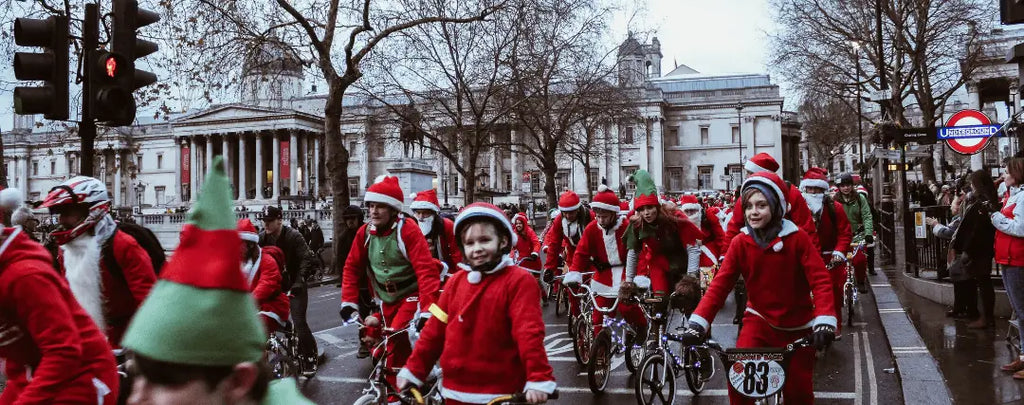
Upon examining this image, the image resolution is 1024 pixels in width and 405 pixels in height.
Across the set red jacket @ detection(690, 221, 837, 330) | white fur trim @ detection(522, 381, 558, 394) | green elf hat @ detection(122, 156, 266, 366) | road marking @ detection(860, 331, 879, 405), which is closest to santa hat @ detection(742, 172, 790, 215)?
red jacket @ detection(690, 221, 837, 330)

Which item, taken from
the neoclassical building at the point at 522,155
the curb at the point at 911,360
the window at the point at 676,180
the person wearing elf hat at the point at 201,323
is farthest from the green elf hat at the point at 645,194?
the window at the point at 676,180

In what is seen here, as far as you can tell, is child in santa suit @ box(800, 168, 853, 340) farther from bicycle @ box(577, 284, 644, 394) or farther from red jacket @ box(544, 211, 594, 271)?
bicycle @ box(577, 284, 644, 394)

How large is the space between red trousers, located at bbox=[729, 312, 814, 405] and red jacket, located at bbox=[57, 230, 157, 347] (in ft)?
9.92

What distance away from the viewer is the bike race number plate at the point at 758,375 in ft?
13.7

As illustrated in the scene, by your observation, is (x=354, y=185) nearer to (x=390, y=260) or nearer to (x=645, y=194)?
(x=645, y=194)

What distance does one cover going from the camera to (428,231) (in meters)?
7.79

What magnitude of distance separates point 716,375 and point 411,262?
404 cm

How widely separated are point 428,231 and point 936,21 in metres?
32.3

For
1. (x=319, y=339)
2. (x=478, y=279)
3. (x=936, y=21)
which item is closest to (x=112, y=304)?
(x=478, y=279)

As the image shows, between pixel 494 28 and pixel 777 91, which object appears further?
pixel 777 91

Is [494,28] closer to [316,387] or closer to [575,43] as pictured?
[575,43]

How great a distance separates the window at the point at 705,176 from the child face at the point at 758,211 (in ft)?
271

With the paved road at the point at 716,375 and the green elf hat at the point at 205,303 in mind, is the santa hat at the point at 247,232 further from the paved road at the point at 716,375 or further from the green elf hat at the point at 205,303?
the green elf hat at the point at 205,303

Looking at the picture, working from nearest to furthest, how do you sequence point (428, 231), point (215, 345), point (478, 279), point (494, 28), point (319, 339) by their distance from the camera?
point (215, 345) → point (478, 279) → point (428, 231) → point (319, 339) → point (494, 28)
